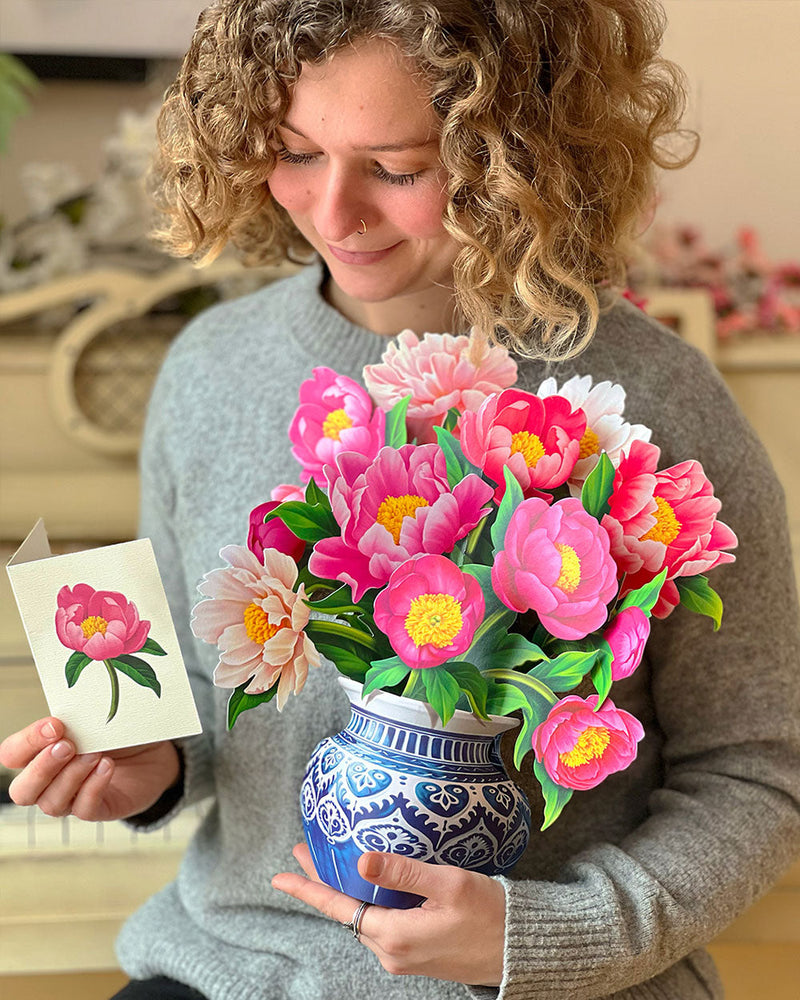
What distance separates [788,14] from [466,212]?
66cm

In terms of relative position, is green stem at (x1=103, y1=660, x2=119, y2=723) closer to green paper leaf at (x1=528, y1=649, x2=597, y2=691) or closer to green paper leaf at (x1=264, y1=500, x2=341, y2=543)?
green paper leaf at (x1=264, y1=500, x2=341, y2=543)

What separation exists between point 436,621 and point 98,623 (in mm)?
249

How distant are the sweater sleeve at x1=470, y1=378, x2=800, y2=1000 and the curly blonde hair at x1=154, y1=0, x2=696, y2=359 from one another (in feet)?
0.67

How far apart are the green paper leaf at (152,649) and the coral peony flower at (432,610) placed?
205 millimetres

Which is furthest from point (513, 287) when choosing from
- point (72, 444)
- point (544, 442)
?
point (72, 444)

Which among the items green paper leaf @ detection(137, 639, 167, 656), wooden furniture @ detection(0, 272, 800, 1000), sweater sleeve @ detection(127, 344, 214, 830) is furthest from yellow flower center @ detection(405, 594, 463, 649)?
wooden furniture @ detection(0, 272, 800, 1000)

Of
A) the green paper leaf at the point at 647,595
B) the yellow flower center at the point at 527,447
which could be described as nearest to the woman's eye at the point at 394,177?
the yellow flower center at the point at 527,447

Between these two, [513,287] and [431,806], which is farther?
[513,287]

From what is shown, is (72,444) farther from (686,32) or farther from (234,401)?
(686,32)

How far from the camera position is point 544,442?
58 centimetres

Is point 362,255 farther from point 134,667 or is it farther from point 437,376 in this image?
point 134,667

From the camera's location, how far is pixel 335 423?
0.67 meters

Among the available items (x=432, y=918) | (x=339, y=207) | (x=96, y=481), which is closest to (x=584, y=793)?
(x=432, y=918)

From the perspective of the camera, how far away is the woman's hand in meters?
0.58
